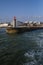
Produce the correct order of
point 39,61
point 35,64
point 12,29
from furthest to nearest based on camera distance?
point 12,29, point 39,61, point 35,64

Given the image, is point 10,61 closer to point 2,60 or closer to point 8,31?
point 2,60

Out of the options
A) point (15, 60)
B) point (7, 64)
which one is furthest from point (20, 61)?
point (7, 64)

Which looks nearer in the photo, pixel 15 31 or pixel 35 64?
pixel 35 64

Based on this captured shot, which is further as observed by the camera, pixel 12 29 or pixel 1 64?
pixel 12 29

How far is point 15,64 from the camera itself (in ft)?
40.4

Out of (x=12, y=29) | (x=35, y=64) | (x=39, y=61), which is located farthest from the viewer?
(x=12, y=29)

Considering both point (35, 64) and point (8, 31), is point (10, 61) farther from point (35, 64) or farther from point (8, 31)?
point (8, 31)

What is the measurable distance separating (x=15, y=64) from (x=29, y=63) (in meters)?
1.17

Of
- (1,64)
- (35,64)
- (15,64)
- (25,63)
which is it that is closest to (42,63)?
(35,64)

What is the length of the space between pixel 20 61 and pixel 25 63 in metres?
0.72

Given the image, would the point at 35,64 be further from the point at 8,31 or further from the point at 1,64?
the point at 8,31

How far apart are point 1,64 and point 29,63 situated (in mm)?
2307

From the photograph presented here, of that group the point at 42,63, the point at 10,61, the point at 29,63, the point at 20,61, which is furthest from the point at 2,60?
the point at 42,63

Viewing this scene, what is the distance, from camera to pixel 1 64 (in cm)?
1236
